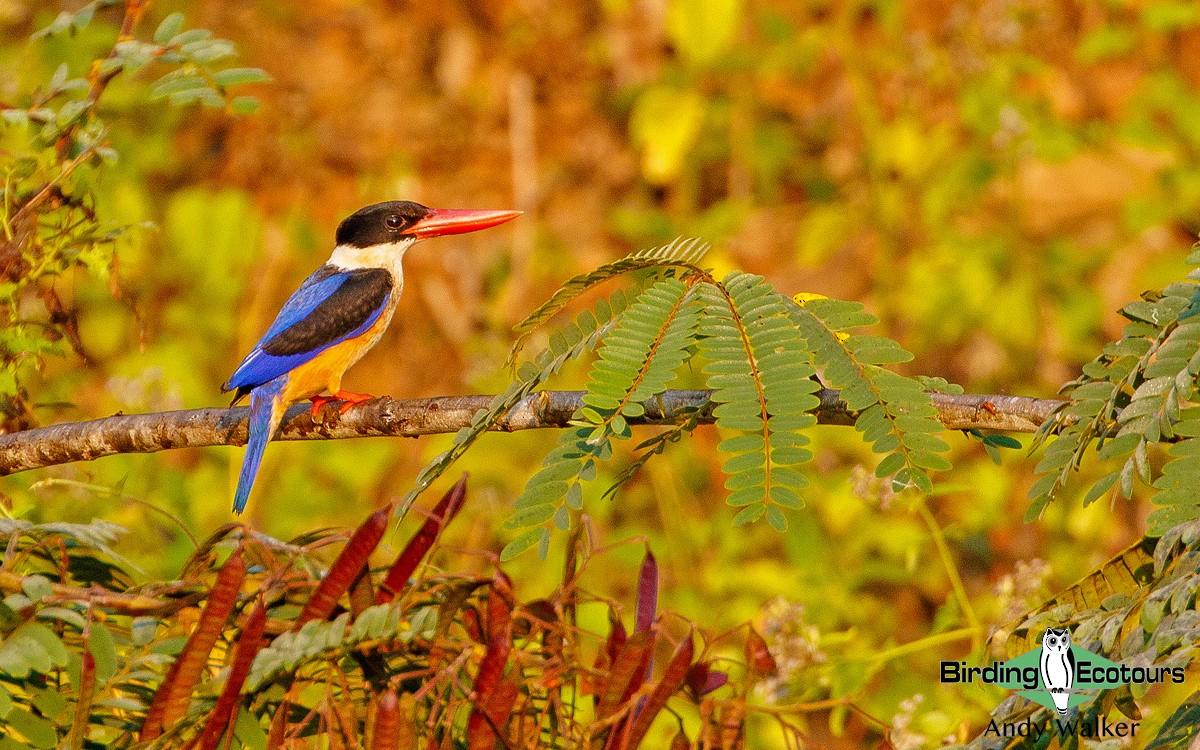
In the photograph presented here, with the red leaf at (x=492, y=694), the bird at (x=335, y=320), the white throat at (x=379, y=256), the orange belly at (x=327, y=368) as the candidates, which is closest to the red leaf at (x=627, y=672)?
the red leaf at (x=492, y=694)

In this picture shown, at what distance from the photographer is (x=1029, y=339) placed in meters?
5.06

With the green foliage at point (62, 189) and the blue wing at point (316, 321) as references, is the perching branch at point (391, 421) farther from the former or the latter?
the blue wing at point (316, 321)

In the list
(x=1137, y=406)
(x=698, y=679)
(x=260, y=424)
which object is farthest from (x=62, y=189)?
(x=1137, y=406)

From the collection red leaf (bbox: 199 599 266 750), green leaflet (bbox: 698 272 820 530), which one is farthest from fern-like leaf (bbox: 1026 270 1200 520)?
red leaf (bbox: 199 599 266 750)

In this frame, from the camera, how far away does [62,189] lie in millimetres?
2189

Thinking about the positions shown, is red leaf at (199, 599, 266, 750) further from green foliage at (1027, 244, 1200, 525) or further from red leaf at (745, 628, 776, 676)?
green foliage at (1027, 244, 1200, 525)

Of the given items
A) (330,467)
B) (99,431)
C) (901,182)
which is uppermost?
(901,182)

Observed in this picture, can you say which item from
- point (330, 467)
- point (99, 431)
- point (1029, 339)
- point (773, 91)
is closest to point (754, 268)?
point (773, 91)

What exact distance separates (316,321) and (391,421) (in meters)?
1.12

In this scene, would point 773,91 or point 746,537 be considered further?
point 773,91

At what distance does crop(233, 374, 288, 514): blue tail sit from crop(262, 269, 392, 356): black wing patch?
0.13 m

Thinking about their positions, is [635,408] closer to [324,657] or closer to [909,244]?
[324,657]

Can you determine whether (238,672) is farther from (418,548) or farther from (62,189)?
(62,189)

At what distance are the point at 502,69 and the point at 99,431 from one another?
5068 mm
